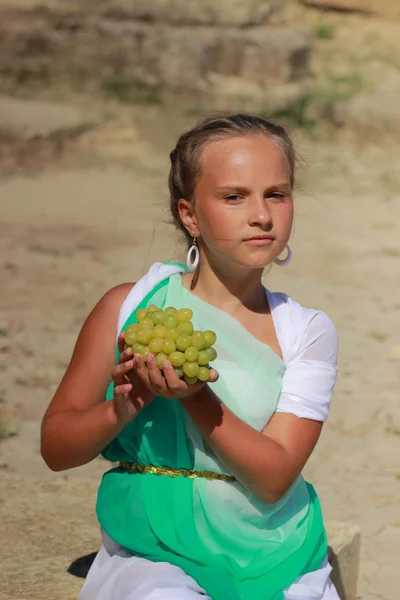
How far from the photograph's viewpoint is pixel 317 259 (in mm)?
8320

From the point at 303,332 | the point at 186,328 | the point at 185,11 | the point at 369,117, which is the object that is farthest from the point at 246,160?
the point at 185,11

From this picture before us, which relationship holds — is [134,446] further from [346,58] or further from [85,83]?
[346,58]

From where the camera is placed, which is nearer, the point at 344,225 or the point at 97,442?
the point at 97,442

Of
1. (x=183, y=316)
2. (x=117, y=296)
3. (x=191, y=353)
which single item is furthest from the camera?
(x=117, y=296)

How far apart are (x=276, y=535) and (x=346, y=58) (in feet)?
35.8

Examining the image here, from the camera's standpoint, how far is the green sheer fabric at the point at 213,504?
2.45 m

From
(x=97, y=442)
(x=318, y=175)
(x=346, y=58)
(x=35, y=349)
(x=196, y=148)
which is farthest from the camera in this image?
(x=346, y=58)

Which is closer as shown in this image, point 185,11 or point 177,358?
point 177,358

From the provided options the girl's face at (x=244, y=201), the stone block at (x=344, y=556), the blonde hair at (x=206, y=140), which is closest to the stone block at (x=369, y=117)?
the stone block at (x=344, y=556)

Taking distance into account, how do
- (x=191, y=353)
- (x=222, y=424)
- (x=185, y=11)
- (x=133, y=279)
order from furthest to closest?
(x=185, y=11) → (x=133, y=279) → (x=222, y=424) → (x=191, y=353)

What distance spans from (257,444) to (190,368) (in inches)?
13.5

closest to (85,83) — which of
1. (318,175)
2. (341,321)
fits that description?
(318,175)

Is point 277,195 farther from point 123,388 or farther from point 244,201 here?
point 123,388

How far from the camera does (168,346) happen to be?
212 centimetres
